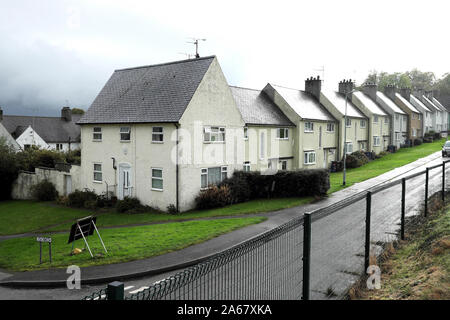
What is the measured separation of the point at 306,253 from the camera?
21.2ft

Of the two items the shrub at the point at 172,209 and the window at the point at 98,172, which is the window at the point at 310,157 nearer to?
the shrub at the point at 172,209

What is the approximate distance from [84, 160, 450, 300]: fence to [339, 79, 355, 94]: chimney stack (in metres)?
47.4

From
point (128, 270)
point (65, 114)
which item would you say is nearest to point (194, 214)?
point (128, 270)

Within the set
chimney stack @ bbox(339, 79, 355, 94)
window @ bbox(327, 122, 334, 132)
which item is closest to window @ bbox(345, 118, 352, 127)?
window @ bbox(327, 122, 334, 132)

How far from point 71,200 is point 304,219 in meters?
28.8

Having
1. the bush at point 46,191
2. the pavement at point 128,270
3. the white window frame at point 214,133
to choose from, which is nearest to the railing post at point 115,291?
the pavement at point 128,270

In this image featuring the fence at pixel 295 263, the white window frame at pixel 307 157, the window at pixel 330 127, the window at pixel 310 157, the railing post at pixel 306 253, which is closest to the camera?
the fence at pixel 295 263

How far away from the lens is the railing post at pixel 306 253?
6387 mm

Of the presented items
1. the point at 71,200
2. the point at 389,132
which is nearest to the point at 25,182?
the point at 71,200

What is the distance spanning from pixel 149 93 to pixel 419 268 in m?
24.4

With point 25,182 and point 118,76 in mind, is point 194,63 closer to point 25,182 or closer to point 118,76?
point 118,76

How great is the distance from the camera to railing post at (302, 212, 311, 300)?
21.0 ft

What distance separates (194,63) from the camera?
28.8 m

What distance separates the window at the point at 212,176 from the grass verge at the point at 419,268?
16860 millimetres
